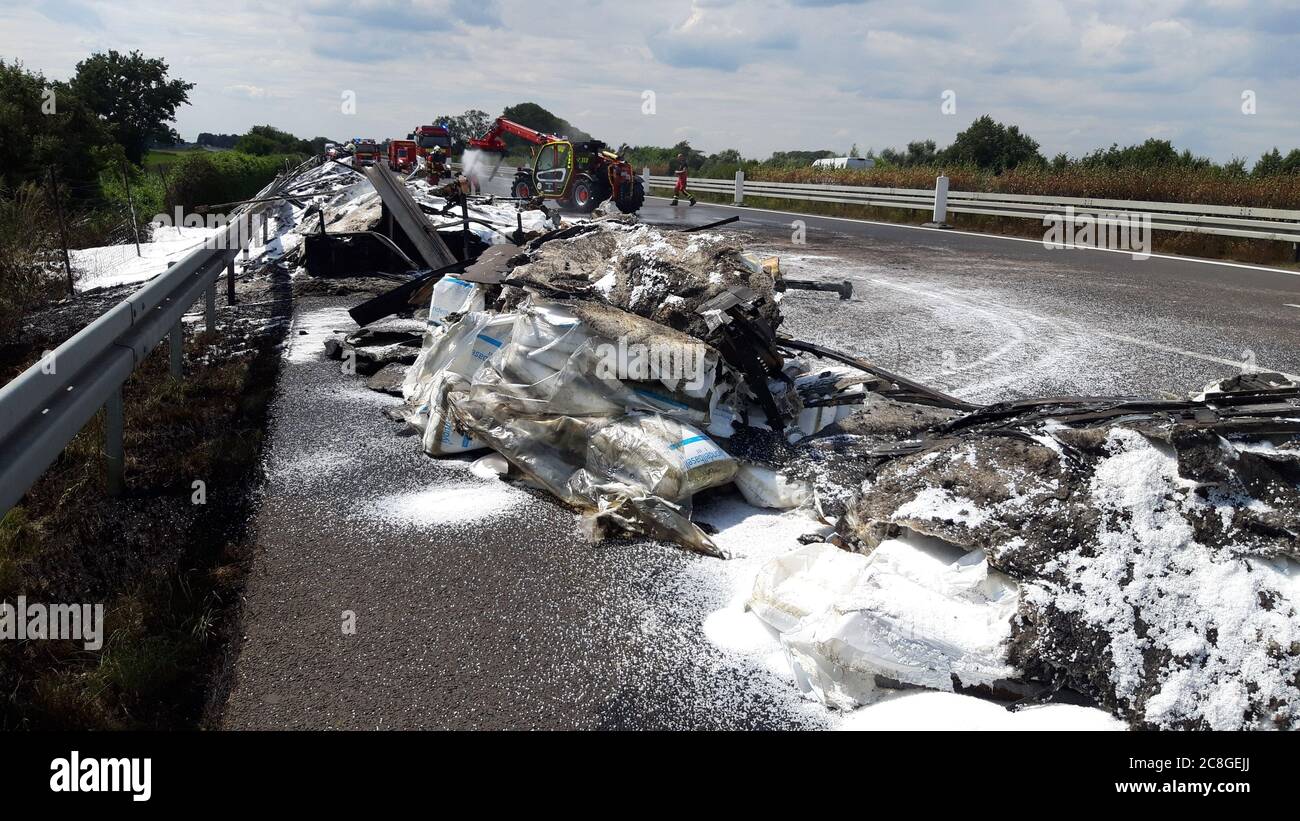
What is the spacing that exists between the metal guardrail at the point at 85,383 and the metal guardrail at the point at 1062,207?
16.7 metres

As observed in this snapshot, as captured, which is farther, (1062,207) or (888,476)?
(1062,207)

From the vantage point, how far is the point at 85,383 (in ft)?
12.3

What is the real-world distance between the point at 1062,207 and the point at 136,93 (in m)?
56.8

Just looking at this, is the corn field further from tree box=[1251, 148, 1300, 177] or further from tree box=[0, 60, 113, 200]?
tree box=[0, 60, 113, 200]

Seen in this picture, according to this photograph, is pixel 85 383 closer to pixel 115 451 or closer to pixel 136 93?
pixel 115 451

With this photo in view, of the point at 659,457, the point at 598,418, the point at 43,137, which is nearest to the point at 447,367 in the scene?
the point at 598,418

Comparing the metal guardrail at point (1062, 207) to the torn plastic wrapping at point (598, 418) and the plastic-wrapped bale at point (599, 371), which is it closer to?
the plastic-wrapped bale at point (599, 371)

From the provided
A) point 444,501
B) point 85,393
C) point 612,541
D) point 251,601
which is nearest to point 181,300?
point 85,393

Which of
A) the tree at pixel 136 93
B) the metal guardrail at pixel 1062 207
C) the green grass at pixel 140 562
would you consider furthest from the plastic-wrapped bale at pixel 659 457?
the tree at pixel 136 93

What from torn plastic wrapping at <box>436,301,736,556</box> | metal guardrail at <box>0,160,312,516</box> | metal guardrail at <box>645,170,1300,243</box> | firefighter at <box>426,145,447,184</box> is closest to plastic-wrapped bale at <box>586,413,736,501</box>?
torn plastic wrapping at <box>436,301,736,556</box>

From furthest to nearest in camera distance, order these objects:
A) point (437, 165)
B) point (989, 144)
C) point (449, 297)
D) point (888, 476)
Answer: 1. point (989, 144)
2. point (437, 165)
3. point (449, 297)
4. point (888, 476)

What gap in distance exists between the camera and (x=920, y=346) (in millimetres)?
7633
